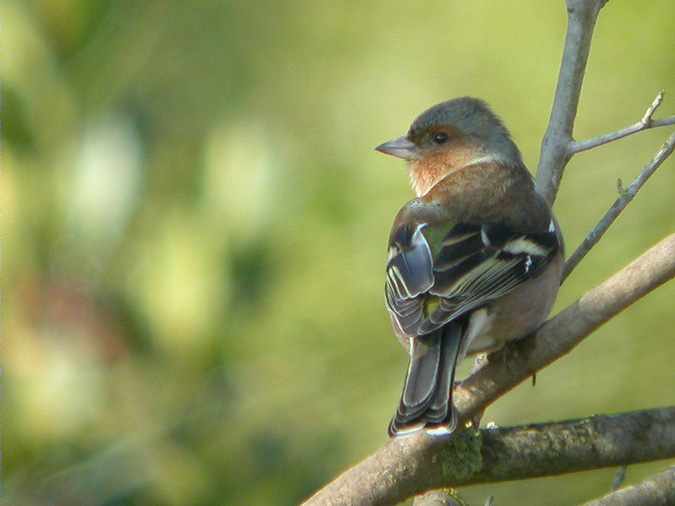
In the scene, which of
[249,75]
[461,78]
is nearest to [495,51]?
[461,78]

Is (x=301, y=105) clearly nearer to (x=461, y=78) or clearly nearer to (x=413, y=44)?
(x=413, y=44)

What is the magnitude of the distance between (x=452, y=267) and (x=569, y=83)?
2.44ft

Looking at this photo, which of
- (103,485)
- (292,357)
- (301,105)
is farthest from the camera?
(301,105)

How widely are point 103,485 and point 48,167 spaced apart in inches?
36.5

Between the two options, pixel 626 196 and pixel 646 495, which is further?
pixel 626 196

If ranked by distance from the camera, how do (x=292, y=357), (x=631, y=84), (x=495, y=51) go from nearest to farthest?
(x=292, y=357) < (x=631, y=84) < (x=495, y=51)

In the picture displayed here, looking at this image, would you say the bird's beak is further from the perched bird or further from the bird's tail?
the bird's tail

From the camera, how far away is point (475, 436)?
3.03m

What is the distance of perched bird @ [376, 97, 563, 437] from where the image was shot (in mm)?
3469

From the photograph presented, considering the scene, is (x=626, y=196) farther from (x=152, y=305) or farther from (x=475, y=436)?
(x=152, y=305)

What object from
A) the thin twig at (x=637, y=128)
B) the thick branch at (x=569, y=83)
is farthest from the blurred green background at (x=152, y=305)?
the thin twig at (x=637, y=128)

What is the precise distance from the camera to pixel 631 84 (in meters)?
6.21

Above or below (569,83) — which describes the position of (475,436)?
below

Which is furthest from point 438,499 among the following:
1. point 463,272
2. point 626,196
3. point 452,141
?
point 452,141
